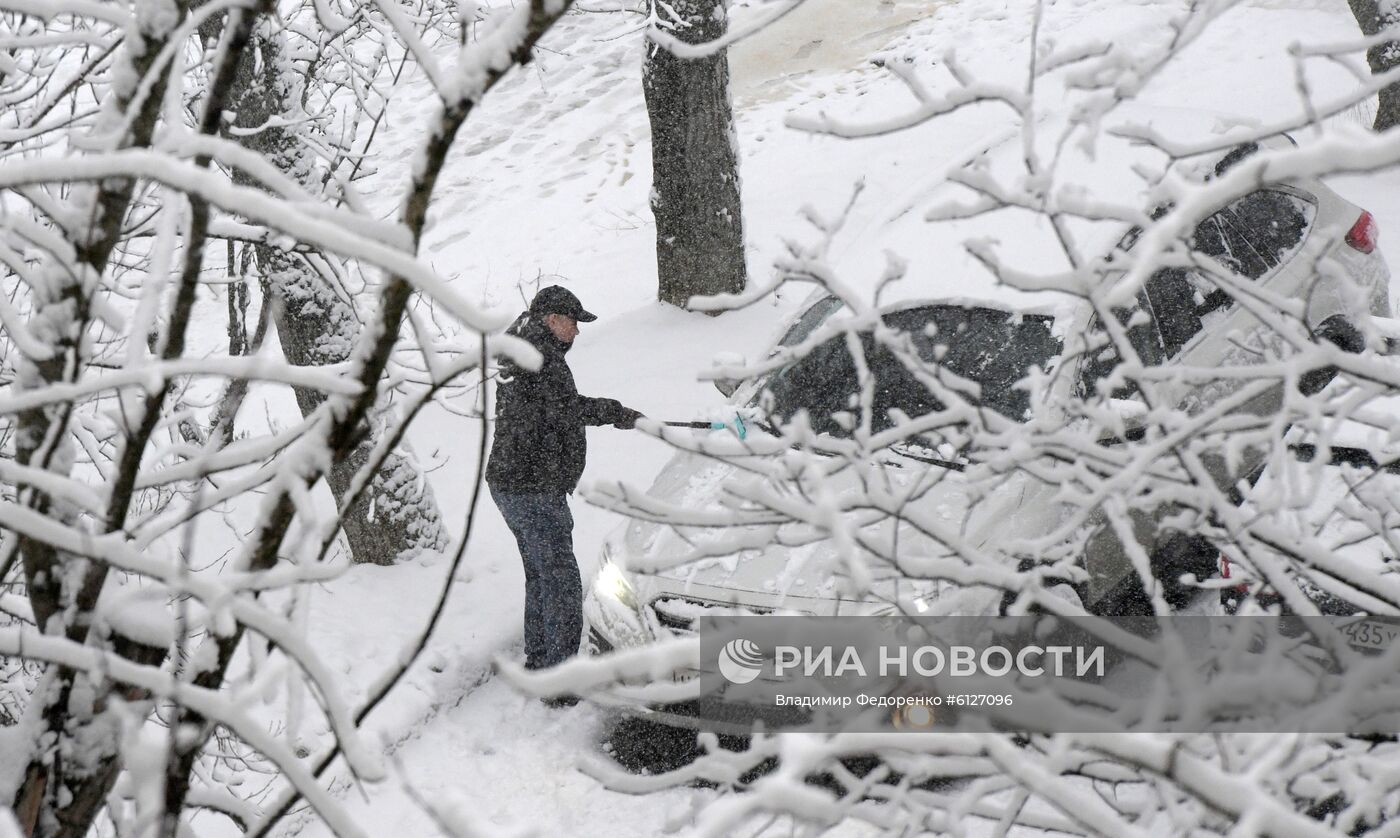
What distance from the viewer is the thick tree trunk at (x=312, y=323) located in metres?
5.16

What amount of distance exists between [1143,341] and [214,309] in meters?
9.82

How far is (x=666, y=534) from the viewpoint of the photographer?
458cm

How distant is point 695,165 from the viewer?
7.70 metres

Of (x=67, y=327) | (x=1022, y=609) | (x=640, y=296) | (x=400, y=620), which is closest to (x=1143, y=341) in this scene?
(x=1022, y=609)

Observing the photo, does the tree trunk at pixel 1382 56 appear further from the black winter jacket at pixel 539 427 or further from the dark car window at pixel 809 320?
the black winter jacket at pixel 539 427

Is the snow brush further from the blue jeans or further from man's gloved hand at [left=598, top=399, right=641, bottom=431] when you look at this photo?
the blue jeans

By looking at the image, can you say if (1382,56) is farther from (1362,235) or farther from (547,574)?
(547,574)

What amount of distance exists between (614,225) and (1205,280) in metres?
6.99

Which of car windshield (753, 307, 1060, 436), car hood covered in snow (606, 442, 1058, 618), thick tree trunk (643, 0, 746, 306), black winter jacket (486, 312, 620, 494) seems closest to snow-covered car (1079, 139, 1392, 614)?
car windshield (753, 307, 1060, 436)

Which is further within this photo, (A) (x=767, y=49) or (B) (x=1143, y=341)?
(A) (x=767, y=49)

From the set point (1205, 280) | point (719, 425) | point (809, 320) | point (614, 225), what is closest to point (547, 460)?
point (719, 425)

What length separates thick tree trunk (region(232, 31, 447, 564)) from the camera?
5156 mm

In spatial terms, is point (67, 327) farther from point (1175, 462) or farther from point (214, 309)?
point (214, 309)

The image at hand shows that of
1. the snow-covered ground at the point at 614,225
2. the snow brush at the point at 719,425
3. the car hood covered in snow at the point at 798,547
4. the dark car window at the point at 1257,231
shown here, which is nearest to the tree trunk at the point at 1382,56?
the snow-covered ground at the point at 614,225
